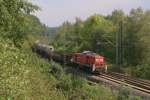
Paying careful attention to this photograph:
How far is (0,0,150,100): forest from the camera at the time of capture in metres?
11.9

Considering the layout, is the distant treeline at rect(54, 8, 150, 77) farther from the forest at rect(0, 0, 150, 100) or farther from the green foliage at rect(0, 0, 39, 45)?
the green foliage at rect(0, 0, 39, 45)

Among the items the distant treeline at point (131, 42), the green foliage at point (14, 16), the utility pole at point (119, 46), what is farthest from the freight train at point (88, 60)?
the green foliage at point (14, 16)

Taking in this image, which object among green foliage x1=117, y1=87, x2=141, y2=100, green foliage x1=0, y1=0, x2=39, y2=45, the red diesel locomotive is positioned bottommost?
green foliage x1=117, y1=87, x2=141, y2=100

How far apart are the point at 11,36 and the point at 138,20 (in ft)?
128

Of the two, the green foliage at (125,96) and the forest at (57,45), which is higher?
the forest at (57,45)

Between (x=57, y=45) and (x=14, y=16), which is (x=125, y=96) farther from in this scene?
(x=57, y=45)

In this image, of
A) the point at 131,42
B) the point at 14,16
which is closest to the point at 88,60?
the point at 131,42

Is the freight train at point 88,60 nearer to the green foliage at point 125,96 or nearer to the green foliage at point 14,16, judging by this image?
the green foliage at point 14,16

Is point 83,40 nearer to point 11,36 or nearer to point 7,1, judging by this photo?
point 11,36

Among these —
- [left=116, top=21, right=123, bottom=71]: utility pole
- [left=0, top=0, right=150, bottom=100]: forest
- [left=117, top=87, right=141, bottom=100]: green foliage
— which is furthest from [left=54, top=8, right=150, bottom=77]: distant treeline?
[left=117, top=87, right=141, bottom=100]: green foliage

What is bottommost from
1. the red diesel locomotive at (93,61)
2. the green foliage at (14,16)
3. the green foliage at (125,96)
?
the green foliage at (125,96)

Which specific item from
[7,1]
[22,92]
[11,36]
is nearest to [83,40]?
[11,36]

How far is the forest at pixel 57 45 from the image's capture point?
11852mm

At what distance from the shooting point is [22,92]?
1074 cm
